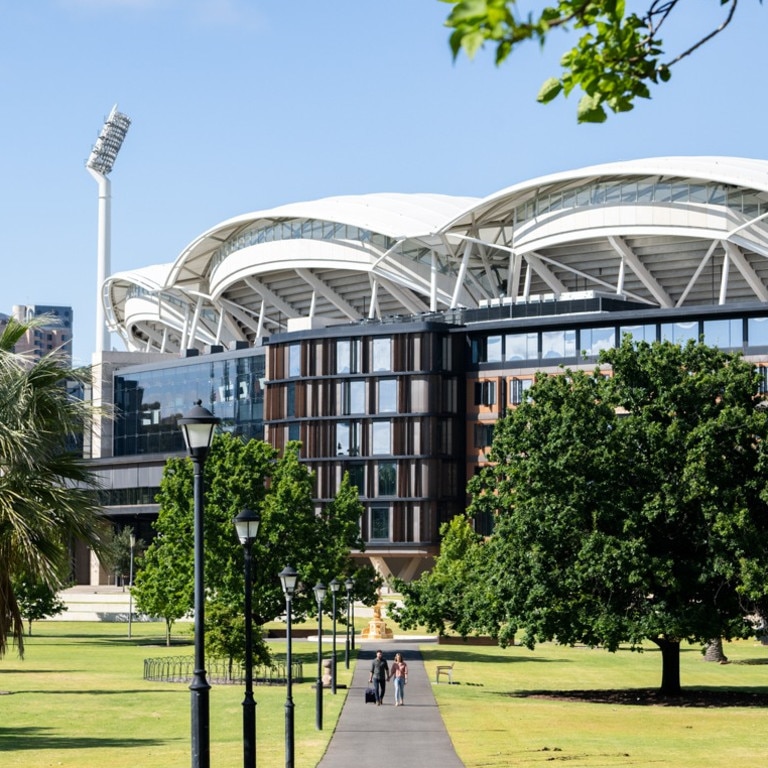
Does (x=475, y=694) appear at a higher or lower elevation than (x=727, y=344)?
lower

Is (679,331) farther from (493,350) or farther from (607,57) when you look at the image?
(607,57)

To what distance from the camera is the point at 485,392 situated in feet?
401

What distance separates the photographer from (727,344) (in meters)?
A: 111

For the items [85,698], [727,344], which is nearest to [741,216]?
[727,344]

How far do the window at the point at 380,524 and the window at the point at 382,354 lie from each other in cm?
1154

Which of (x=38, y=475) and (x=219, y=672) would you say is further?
(x=219, y=672)

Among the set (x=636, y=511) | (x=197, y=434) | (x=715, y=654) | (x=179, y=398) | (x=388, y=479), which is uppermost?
(x=179, y=398)

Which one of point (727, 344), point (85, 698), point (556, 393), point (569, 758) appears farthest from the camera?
point (727, 344)

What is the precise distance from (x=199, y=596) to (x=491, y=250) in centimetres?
11545

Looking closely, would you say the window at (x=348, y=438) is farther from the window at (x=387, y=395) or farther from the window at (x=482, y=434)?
the window at (x=482, y=434)

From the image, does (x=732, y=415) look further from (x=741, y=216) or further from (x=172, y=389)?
(x=172, y=389)

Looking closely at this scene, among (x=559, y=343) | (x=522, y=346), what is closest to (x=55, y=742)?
(x=559, y=343)

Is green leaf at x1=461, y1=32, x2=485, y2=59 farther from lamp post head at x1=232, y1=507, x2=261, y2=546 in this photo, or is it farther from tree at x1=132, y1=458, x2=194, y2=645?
tree at x1=132, y1=458, x2=194, y2=645

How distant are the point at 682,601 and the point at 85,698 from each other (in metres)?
18.9
